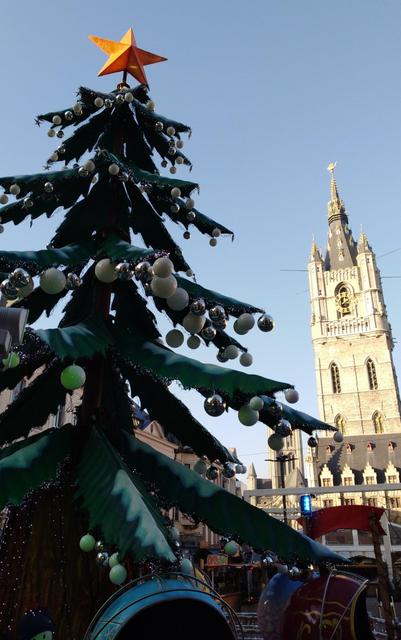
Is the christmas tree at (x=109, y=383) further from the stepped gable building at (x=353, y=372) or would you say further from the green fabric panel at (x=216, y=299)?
the stepped gable building at (x=353, y=372)

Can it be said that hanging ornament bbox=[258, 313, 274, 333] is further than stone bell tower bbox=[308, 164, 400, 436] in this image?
No

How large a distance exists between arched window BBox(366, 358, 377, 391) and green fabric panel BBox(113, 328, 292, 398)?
214 feet

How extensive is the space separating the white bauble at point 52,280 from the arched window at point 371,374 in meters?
65.9

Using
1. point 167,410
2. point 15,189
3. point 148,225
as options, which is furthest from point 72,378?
point 148,225

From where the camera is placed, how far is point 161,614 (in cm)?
347

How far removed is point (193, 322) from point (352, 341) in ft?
220

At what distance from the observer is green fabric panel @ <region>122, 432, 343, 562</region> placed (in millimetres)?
4160

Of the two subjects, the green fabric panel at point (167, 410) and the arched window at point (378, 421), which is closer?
the green fabric panel at point (167, 410)

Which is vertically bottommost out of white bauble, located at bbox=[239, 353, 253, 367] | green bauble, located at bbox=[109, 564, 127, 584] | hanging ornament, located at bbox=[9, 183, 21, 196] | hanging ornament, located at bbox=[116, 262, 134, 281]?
green bauble, located at bbox=[109, 564, 127, 584]

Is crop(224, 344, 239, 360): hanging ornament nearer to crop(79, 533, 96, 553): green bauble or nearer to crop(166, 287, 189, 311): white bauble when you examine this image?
crop(166, 287, 189, 311): white bauble

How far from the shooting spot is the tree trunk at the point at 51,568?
4.12m

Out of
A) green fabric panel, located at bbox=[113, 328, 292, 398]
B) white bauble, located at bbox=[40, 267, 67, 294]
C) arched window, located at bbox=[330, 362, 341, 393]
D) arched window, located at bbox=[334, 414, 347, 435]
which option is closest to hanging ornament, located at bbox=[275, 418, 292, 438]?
green fabric panel, located at bbox=[113, 328, 292, 398]

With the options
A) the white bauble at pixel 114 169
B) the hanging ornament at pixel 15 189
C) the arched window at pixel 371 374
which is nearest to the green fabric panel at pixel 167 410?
the white bauble at pixel 114 169

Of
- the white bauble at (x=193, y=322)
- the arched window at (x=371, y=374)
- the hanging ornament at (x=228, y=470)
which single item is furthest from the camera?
the arched window at (x=371, y=374)
